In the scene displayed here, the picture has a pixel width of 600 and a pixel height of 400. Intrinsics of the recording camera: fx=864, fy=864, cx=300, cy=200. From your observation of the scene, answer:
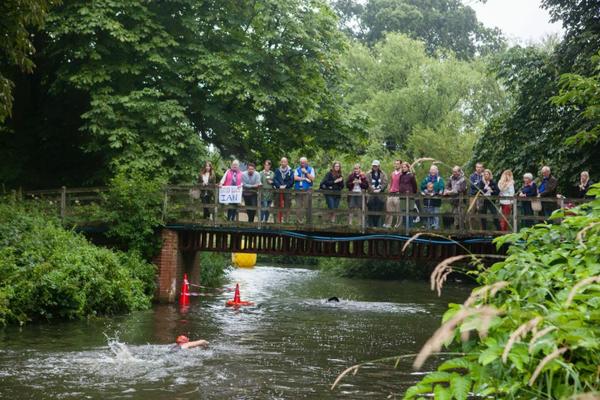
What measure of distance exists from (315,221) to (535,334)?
2161 centimetres

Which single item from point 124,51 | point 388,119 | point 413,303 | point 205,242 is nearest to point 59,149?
point 124,51

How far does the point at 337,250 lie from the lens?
90.5 ft

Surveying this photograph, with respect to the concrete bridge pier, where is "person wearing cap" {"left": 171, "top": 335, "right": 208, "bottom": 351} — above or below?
below

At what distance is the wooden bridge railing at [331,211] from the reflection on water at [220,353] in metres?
2.70

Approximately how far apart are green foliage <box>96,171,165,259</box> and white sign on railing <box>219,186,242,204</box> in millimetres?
1943

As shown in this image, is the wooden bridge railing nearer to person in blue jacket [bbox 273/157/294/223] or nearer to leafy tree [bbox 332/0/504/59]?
person in blue jacket [bbox 273/157/294/223]

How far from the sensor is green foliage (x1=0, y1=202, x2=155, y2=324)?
64.0 feet

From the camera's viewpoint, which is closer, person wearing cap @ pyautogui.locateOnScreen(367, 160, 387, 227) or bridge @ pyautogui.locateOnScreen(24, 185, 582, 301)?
bridge @ pyautogui.locateOnScreen(24, 185, 582, 301)

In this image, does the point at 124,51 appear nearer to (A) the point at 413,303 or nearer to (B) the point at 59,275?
(B) the point at 59,275

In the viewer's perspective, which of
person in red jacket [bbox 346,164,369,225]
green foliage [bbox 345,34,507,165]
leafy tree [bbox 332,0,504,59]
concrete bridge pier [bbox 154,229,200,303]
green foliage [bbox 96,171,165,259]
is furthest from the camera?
leafy tree [bbox 332,0,504,59]

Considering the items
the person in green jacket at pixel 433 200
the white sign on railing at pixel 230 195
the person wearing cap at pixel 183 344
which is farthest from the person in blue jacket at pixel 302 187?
the person wearing cap at pixel 183 344

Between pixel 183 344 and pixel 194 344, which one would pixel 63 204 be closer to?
pixel 194 344

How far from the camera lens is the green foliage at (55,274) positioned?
768 inches

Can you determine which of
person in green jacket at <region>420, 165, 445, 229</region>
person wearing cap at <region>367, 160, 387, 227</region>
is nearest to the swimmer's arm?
person wearing cap at <region>367, 160, 387, 227</region>
